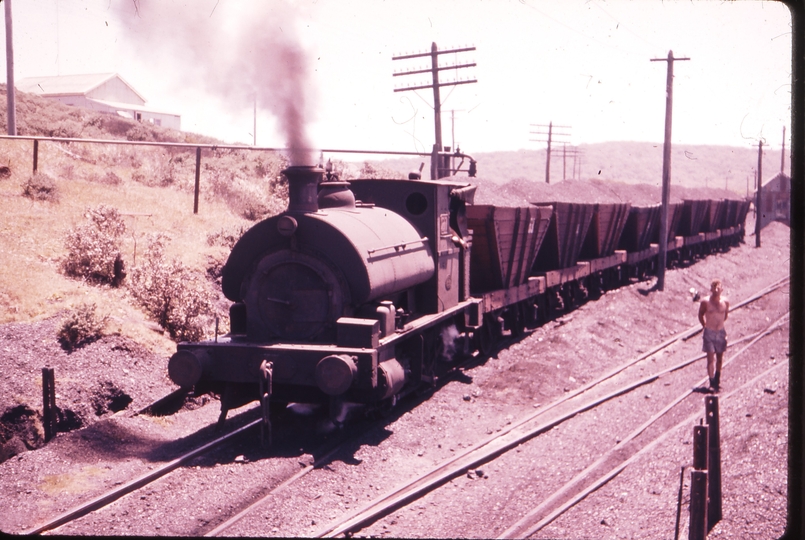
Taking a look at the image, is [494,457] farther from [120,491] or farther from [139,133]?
[139,133]

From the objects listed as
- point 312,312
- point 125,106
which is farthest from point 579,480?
point 125,106

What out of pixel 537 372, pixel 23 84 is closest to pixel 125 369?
pixel 537 372

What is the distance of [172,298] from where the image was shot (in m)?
12.2

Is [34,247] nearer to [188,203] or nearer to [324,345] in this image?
[188,203]

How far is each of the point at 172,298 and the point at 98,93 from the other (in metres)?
40.1

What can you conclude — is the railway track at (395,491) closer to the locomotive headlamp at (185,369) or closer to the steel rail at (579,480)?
the locomotive headlamp at (185,369)

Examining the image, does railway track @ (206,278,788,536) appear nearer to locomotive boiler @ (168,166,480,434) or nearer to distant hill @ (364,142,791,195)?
locomotive boiler @ (168,166,480,434)

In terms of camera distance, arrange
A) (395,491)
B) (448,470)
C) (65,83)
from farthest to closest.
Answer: (65,83), (448,470), (395,491)

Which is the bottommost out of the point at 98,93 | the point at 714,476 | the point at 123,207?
the point at 714,476

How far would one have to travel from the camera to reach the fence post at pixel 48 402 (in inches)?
316

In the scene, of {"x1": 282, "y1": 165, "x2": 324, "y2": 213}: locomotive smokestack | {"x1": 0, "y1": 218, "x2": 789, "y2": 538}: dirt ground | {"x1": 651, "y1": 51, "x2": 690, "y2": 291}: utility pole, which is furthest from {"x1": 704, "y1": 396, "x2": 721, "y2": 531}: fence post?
{"x1": 651, "y1": 51, "x2": 690, "y2": 291}: utility pole

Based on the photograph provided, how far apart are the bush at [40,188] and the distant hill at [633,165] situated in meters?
93.9

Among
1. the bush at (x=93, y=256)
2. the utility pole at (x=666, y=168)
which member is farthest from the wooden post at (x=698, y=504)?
the utility pole at (x=666, y=168)

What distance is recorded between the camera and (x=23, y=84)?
41375 millimetres
